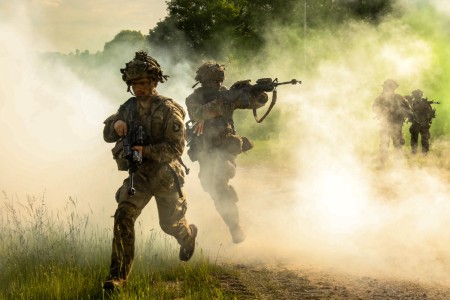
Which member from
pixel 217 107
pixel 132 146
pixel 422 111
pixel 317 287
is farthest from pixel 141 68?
pixel 422 111

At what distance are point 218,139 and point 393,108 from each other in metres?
8.18

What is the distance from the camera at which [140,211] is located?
458 centimetres

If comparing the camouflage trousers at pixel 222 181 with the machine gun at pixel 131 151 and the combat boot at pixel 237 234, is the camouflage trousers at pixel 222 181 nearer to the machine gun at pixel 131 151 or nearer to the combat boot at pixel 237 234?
the combat boot at pixel 237 234

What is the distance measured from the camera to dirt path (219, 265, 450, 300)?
455cm

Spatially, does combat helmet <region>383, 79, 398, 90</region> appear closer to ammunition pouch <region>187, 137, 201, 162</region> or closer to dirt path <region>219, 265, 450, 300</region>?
ammunition pouch <region>187, 137, 201, 162</region>

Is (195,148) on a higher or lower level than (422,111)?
lower

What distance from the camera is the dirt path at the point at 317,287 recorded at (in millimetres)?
4551

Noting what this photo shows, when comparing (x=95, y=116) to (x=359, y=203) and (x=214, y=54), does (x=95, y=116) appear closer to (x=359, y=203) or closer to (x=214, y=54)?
(x=214, y=54)

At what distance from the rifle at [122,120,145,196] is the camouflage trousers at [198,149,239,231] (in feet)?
6.03

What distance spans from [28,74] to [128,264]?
13.0m

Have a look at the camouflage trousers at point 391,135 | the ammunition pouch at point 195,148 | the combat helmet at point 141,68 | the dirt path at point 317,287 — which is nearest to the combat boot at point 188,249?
the dirt path at point 317,287

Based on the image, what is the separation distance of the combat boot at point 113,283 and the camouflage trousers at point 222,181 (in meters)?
2.20

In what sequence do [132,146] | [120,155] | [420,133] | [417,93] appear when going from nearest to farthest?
[132,146] < [120,155] < [420,133] < [417,93]

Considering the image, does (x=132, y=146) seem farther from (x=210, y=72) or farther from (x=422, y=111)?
(x=422, y=111)
